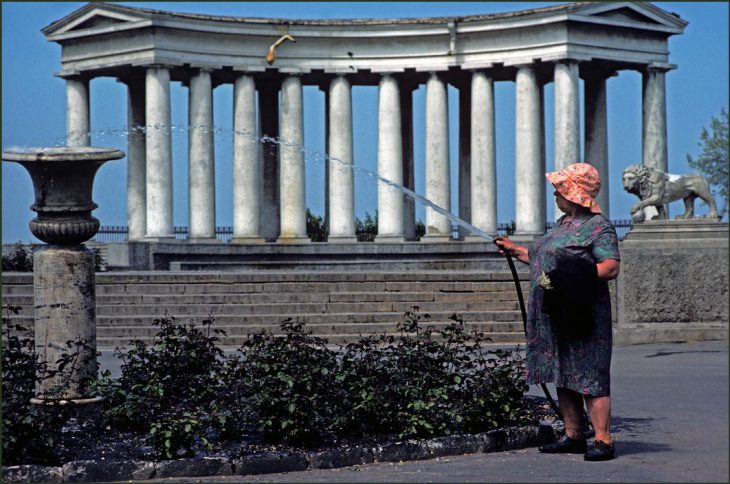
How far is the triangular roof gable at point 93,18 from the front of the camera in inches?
2064

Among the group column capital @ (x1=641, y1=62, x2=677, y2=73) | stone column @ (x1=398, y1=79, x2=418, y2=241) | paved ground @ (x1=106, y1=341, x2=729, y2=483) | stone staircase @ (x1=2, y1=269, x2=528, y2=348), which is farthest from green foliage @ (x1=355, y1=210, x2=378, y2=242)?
paved ground @ (x1=106, y1=341, x2=729, y2=483)

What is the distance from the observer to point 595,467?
A: 11133 millimetres

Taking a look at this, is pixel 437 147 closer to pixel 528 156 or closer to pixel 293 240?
pixel 528 156

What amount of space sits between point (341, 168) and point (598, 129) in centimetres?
1266

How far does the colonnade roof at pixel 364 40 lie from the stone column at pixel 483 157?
43.6 inches

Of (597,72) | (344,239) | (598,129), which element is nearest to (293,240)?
(344,239)

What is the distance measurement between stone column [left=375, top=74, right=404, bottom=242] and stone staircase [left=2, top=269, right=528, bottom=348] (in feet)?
78.7

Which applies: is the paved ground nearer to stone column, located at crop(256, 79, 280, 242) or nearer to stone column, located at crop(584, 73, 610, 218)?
stone column, located at crop(584, 73, 610, 218)

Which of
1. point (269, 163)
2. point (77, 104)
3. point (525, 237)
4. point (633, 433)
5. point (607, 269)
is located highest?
point (77, 104)

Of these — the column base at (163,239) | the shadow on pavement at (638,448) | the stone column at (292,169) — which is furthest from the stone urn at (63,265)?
the stone column at (292,169)

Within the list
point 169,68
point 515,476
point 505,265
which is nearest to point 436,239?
point 505,265

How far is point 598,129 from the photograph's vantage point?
5859cm

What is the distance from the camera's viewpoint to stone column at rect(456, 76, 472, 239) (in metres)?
60.5

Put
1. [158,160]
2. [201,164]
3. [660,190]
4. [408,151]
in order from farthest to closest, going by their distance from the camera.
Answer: [408,151], [201,164], [158,160], [660,190]
